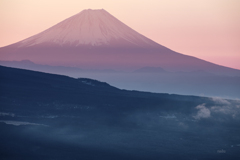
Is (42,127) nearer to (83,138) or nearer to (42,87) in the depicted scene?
(83,138)

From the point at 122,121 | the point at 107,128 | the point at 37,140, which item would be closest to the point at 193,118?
the point at 122,121

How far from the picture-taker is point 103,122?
2995 inches

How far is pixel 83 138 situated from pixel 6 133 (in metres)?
10.3

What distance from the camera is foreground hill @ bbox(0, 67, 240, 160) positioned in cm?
5606

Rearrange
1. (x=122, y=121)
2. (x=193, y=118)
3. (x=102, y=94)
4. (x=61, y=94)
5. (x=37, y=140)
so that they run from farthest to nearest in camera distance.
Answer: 1. (x=102, y=94)
2. (x=61, y=94)
3. (x=193, y=118)
4. (x=122, y=121)
5. (x=37, y=140)

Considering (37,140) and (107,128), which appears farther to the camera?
(107,128)

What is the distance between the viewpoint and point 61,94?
92.8 meters

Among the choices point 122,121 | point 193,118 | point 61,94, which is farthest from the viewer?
point 61,94

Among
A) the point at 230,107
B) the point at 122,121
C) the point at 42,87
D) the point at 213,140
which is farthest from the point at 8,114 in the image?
the point at 230,107

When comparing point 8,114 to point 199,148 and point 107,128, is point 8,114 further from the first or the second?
point 199,148

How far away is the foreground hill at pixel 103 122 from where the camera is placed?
56062 millimetres

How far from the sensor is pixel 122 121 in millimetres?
78625

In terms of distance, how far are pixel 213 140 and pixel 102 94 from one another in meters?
35.6

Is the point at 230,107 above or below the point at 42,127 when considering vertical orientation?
above
